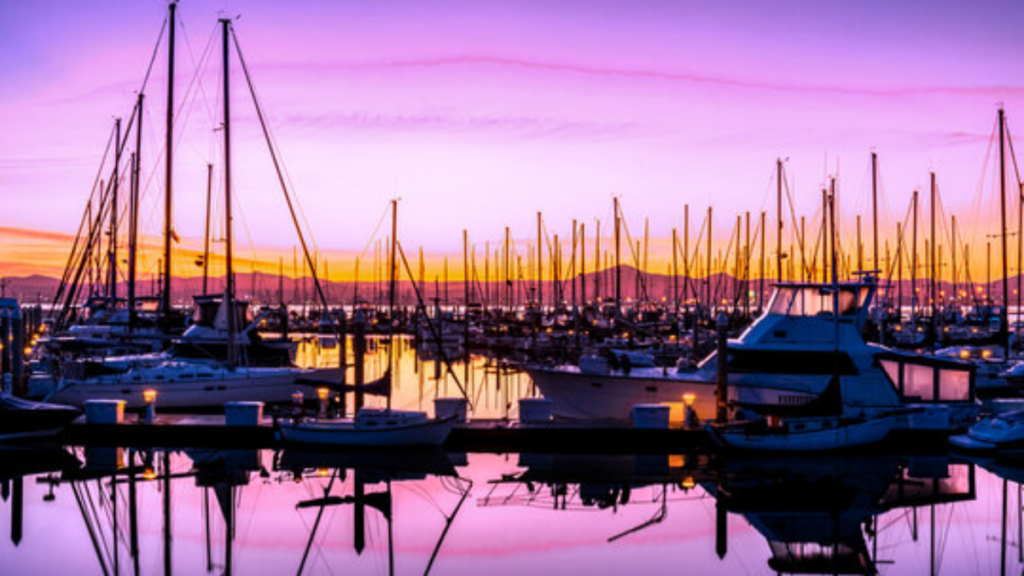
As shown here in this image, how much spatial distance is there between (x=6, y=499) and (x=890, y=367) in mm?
23197

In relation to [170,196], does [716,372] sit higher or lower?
lower

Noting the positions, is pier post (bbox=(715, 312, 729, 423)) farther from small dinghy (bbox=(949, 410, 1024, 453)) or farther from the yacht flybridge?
small dinghy (bbox=(949, 410, 1024, 453))

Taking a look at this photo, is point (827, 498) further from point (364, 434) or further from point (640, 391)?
point (364, 434)

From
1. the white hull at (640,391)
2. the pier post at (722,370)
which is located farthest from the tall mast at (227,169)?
the pier post at (722,370)

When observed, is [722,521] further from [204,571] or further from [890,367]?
[890,367]

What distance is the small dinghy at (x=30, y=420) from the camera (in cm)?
2922

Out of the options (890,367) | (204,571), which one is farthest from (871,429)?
(204,571)

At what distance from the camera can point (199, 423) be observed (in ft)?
97.8

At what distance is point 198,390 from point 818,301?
20595 mm

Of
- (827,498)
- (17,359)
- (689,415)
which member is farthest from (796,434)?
(17,359)

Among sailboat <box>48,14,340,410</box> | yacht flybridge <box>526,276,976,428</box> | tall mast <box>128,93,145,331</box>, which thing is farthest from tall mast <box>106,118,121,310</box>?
yacht flybridge <box>526,276,976,428</box>

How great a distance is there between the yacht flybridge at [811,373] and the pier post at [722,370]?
1.54 ft

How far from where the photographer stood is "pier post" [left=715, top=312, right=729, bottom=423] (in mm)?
28906

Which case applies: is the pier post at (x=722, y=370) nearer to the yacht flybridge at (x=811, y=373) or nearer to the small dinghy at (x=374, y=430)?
the yacht flybridge at (x=811, y=373)
